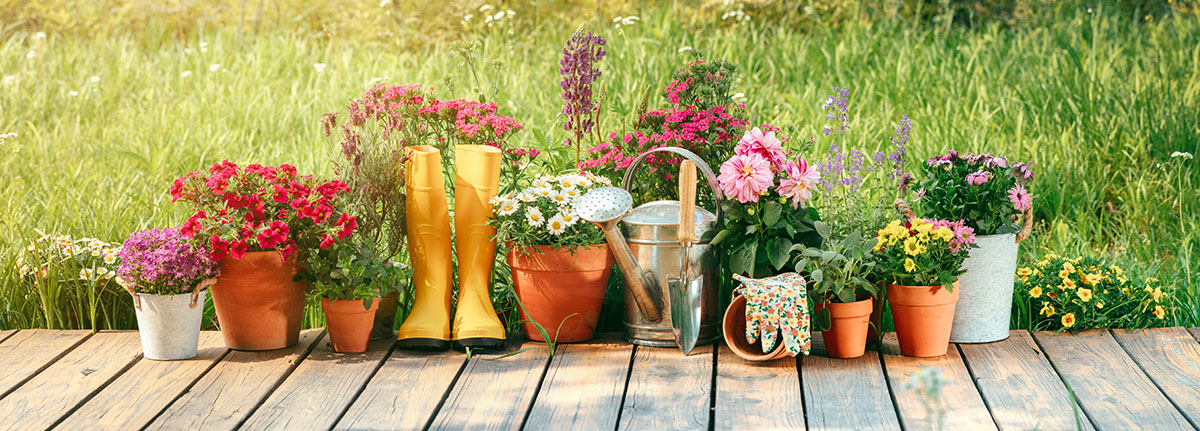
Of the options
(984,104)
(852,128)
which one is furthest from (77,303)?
(984,104)

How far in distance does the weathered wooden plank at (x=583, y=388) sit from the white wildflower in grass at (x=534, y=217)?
1.18 ft

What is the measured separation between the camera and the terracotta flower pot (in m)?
2.70

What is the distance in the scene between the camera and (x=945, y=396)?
2312 mm

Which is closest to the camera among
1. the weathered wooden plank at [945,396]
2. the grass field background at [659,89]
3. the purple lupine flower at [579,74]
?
the weathered wooden plank at [945,396]

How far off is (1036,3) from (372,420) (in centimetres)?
532

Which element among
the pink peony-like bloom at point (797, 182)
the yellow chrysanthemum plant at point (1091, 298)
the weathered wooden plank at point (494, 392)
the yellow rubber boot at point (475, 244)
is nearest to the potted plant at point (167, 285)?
the yellow rubber boot at point (475, 244)

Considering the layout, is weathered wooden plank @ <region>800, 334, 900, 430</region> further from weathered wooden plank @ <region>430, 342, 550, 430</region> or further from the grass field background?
the grass field background

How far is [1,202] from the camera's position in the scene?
11.6ft

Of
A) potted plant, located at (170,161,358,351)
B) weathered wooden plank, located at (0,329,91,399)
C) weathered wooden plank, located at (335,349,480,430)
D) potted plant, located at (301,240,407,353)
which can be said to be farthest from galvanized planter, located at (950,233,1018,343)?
weathered wooden plank, located at (0,329,91,399)

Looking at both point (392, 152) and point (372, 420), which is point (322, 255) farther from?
point (372, 420)

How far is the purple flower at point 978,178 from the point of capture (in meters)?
2.61

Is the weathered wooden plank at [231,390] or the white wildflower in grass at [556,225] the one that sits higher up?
the white wildflower in grass at [556,225]

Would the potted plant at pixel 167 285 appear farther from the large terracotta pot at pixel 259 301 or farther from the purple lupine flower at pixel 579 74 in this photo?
the purple lupine flower at pixel 579 74

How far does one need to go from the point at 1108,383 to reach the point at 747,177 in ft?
3.27
